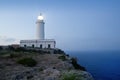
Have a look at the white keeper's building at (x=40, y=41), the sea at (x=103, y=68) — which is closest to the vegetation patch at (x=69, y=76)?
the sea at (x=103, y=68)

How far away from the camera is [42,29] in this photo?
66.5 m

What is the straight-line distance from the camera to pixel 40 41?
62938 mm

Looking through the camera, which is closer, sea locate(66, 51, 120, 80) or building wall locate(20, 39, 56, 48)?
sea locate(66, 51, 120, 80)

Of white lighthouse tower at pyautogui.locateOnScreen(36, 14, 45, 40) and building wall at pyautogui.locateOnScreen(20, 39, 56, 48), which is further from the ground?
white lighthouse tower at pyautogui.locateOnScreen(36, 14, 45, 40)

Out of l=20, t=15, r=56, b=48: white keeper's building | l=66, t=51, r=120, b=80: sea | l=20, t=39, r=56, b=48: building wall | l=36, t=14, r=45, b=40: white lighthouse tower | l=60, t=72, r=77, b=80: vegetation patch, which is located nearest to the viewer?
l=60, t=72, r=77, b=80: vegetation patch

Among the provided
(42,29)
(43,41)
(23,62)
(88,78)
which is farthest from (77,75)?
A: (42,29)

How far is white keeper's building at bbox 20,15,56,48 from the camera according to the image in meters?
Answer: 62.2

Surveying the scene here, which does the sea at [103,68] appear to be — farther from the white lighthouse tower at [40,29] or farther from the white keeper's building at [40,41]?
the white lighthouse tower at [40,29]

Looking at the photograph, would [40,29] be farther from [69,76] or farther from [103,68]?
[69,76]

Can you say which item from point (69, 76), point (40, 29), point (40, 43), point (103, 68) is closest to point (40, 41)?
point (40, 43)

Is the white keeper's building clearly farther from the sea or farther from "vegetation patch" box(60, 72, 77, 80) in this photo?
"vegetation patch" box(60, 72, 77, 80)

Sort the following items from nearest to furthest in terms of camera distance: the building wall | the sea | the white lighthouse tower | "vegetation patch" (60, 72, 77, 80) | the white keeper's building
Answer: "vegetation patch" (60, 72, 77, 80)
the sea
the building wall
the white keeper's building
the white lighthouse tower

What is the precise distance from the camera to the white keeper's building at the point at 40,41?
62.2 meters

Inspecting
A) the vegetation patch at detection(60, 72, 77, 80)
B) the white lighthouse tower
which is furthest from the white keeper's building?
the vegetation patch at detection(60, 72, 77, 80)
